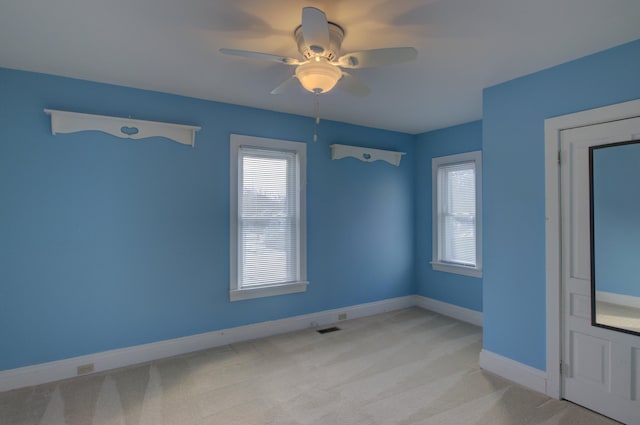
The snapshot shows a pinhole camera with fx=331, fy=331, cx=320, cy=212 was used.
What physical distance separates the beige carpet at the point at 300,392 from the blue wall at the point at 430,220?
3.08 feet

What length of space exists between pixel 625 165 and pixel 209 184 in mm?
3487

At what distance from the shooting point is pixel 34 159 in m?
2.73

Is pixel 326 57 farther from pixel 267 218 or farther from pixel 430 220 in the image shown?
pixel 430 220

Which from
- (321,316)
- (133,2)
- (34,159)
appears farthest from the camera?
(321,316)

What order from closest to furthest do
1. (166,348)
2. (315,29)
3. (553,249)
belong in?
(315,29), (553,249), (166,348)

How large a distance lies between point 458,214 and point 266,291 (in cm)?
275

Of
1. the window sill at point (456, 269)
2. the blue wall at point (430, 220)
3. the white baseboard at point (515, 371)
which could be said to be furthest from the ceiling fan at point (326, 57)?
the window sill at point (456, 269)

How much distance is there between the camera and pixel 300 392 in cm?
263

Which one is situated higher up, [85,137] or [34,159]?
[85,137]

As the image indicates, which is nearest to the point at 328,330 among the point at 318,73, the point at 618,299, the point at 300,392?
the point at 300,392

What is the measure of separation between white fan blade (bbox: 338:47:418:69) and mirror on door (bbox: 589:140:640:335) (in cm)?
171

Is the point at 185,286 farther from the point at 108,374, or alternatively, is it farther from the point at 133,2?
the point at 133,2

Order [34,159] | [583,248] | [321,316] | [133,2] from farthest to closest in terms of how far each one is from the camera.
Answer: [321,316] < [34,159] < [583,248] < [133,2]

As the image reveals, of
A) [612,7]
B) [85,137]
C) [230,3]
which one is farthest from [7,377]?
[612,7]
